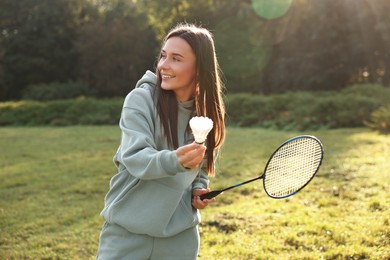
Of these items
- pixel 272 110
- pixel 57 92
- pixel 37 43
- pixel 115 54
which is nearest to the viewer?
pixel 272 110

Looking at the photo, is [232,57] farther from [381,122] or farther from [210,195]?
[210,195]

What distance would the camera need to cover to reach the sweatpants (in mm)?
2385

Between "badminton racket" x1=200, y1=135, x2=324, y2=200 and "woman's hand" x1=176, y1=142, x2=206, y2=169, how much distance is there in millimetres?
960

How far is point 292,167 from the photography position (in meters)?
2.93

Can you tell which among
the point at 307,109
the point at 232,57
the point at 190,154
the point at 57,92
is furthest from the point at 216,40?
the point at 190,154

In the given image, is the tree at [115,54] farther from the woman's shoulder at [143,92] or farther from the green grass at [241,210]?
the woman's shoulder at [143,92]

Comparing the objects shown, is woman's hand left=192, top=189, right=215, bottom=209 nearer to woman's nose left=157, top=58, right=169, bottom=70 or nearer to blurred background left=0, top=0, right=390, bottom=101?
woman's nose left=157, top=58, right=169, bottom=70

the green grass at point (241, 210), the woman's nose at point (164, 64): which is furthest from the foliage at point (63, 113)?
the woman's nose at point (164, 64)

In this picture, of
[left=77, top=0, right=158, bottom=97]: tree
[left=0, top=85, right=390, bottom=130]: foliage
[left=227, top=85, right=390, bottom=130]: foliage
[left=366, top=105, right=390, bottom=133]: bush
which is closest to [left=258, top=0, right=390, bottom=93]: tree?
[left=0, top=85, right=390, bottom=130]: foliage

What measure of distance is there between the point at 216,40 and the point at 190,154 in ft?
91.0

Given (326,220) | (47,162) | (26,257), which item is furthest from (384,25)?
(26,257)

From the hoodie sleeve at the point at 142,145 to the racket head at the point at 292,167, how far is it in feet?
2.76

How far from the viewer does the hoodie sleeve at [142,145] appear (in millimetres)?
2031

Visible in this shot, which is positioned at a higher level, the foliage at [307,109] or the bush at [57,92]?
the foliage at [307,109]
